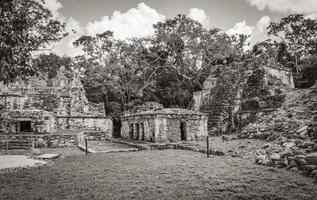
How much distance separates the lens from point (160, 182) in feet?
18.3

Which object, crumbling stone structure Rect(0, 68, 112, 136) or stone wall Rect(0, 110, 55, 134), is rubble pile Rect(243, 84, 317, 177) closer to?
stone wall Rect(0, 110, 55, 134)

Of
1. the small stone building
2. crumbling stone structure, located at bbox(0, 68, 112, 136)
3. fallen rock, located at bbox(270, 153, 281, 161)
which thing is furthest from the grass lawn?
crumbling stone structure, located at bbox(0, 68, 112, 136)

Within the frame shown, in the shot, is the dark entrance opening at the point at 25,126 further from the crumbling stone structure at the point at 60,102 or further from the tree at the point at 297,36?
the tree at the point at 297,36

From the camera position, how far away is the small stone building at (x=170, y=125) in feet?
47.0

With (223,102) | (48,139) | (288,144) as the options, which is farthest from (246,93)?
(48,139)

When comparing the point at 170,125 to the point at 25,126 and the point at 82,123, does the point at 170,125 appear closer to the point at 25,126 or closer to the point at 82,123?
the point at 82,123

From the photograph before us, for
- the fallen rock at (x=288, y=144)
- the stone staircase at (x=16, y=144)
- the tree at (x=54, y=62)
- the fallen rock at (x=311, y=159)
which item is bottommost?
the stone staircase at (x=16, y=144)

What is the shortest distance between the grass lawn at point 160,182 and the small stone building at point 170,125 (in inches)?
261

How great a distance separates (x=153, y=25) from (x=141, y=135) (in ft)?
47.3

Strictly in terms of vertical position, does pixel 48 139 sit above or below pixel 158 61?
below

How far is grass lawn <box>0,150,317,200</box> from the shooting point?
15.4 feet

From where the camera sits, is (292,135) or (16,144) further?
(16,144)

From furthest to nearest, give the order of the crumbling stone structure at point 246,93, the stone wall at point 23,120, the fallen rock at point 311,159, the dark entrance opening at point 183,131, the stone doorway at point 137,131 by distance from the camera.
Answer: the crumbling stone structure at point 246,93 < the stone doorway at point 137,131 < the stone wall at point 23,120 < the dark entrance opening at point 183,131 < the fallen rock at point 311,159

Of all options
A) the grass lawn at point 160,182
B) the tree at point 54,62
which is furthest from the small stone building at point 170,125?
the tree at point 54,62
